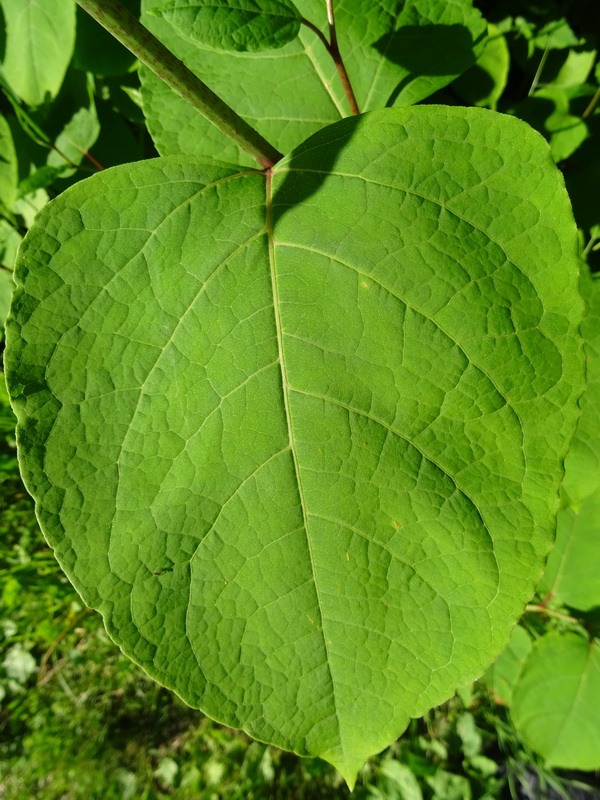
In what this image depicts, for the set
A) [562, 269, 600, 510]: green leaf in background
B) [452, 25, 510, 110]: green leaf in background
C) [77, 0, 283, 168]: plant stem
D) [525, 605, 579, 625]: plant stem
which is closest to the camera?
[77, 0, 283, 168]: plant stem

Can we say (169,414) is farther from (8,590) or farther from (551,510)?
(8,590)

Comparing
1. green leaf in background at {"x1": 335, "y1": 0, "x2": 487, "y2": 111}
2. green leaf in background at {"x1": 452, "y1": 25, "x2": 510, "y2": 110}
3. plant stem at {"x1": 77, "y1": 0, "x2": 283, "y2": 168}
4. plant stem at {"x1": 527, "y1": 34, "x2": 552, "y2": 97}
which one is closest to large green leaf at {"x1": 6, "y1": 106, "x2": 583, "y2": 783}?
plant stem at {"x1": 77, "y1": 0, "x2": 283, "y2": 168}

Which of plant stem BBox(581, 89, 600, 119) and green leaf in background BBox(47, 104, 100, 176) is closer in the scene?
plant stem BBox(581, 89, 600, 119)

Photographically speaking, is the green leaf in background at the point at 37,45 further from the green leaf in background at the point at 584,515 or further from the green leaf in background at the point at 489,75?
the green leaf in background at the point at 584,515

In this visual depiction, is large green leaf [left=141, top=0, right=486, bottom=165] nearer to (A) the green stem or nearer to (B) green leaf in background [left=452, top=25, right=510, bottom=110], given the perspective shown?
(A) the green stem

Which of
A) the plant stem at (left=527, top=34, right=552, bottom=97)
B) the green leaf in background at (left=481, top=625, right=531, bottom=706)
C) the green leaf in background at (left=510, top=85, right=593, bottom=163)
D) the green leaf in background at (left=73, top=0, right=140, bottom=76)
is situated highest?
the green leaf in background at (left=73, top=0, right=140, bottom=76)

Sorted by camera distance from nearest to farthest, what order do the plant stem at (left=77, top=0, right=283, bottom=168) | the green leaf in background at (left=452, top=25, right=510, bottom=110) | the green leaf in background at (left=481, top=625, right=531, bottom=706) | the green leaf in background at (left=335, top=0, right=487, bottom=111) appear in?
the plant stem at (left=77, top=0, right=283, bottom=168), the green leaf in background at (left=335, top=0, right=487, bottom=111), the green leaf in background at (left=452, top=25, right=510, bottom=110), the green leaf in background at (left=481, top=625, right=531, bottom=706)

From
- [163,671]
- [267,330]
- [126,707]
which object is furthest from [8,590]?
[267,330]

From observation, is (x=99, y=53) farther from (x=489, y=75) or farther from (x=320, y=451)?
(x=320, y=451)
